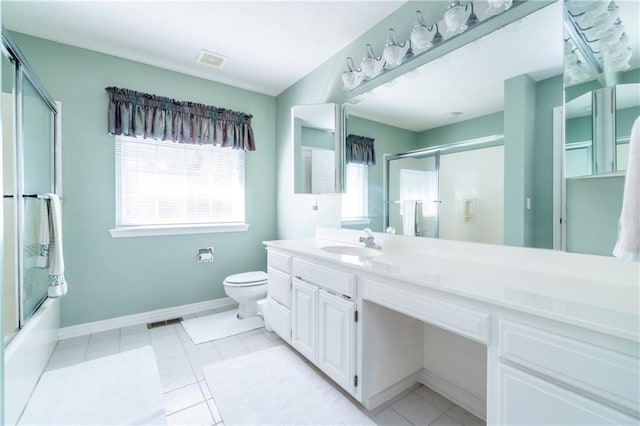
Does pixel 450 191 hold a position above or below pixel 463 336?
above

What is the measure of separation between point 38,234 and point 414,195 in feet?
8.26

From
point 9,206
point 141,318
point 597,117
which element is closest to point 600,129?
point 597,117

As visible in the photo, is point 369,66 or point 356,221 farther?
point 356,221

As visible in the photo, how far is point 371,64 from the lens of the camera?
209cm

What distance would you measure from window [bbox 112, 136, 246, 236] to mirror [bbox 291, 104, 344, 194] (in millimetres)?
841

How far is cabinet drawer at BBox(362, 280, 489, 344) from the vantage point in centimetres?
104

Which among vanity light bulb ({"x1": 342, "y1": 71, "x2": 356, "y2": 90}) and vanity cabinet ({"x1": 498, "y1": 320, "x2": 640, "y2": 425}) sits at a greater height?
vanity light bulb ({"x1": 342, "y1": 71, "x2": 356, "y2": 90})

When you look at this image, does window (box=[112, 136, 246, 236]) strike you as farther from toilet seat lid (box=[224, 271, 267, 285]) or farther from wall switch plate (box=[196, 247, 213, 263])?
toilet seat lid (box=[224, 271, 267, 285])

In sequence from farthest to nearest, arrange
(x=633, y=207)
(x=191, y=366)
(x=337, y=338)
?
(x=191, y=366)
(x=337, y=338)
(x=633, y=207)

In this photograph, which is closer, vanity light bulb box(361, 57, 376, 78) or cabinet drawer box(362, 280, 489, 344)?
cabinet drawer box(362, 280, 489, 344)

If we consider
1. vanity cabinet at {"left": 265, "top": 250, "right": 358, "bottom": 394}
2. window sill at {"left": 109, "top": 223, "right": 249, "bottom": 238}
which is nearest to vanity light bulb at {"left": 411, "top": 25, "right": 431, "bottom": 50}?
vanity cabinet at {"left": 265, "top": 250, "right": 358, "bottom": 394}

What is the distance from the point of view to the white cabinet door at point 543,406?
0.79 metres

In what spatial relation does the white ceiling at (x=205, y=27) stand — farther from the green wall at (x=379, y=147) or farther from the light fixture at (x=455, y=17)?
the green wall at (x=379, y=147)

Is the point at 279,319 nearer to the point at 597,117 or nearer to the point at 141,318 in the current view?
the point at 141,318
